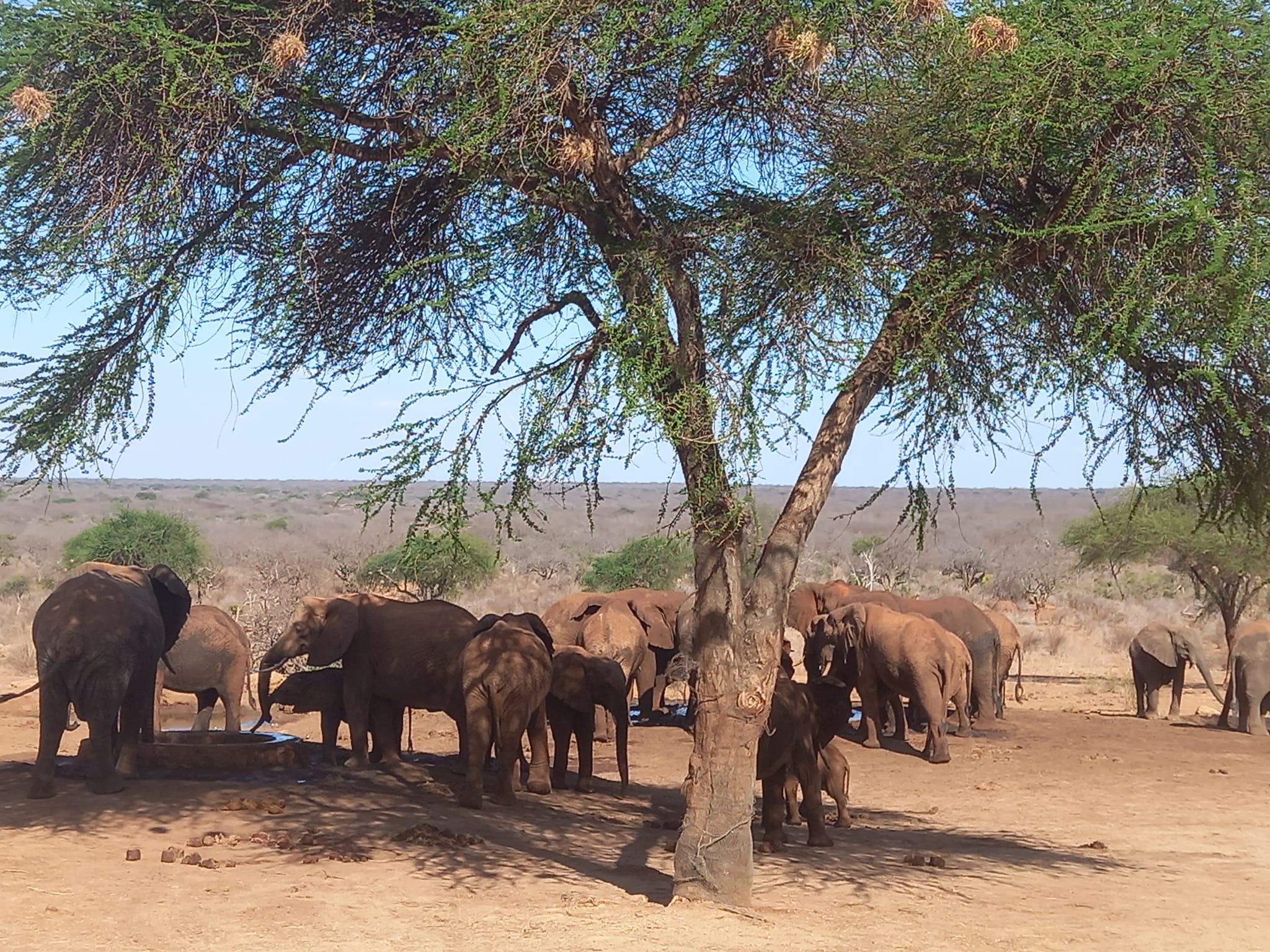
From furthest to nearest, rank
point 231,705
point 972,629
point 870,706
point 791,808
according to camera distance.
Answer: point 972,629
point 870,706
point 231,705
point 791,808

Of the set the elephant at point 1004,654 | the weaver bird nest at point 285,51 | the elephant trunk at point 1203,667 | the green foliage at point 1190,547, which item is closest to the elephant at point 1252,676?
the elephant trunk at point 1203,667

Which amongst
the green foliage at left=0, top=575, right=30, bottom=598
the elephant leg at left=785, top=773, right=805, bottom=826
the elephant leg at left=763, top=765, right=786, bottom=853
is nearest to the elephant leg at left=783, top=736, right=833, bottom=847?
the elephant leg at left=763, top=765, right=786, bottom=853

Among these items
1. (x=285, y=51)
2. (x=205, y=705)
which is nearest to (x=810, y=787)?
(x=285, y=51)

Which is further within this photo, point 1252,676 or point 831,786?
point 1252,676

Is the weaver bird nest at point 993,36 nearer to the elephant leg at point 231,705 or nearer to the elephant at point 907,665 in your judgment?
the elephant at point 907,665

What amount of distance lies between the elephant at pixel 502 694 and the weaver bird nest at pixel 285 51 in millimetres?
5532

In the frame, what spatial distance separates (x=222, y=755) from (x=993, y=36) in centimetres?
831

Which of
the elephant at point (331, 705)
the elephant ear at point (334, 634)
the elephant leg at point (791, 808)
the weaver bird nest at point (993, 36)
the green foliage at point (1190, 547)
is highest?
the weaver bird nest at point (993, 36)

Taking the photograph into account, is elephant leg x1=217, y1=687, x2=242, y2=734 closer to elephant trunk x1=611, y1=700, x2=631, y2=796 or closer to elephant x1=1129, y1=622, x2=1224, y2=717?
elephant trunk x1=611, y1=700, x2=631, y2=796

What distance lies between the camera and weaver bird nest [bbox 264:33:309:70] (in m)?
8.33

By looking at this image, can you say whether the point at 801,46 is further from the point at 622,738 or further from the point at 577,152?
the point at 622,738

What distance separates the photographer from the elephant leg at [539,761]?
12812mm

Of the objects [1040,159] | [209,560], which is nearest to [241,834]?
[1040,159]

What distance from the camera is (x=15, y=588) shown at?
3978 cm
